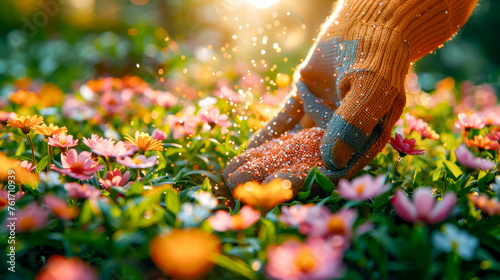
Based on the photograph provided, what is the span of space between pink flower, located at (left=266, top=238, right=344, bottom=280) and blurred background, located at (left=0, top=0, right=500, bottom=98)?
1.52 metres

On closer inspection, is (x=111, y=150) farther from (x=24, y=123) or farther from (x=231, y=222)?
(x=231, y=222)

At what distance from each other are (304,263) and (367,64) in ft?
2.22

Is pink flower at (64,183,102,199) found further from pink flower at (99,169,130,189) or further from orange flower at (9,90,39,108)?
orange flower at (9,90,39,108)

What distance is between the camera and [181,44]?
4770mm

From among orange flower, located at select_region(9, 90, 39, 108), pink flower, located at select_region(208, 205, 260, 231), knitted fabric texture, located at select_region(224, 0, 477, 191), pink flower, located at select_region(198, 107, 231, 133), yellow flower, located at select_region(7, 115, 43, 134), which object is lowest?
orange flower, located at select_region(9, 90, 39, 108)

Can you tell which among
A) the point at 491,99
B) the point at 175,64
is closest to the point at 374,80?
the point at 491,99

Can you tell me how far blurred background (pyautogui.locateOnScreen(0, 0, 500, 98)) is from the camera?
328 cm

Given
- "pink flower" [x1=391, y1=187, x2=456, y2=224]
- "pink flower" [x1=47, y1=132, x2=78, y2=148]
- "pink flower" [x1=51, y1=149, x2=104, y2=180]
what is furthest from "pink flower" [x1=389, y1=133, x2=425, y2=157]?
"pink flower" [x1=47, y1=132, x2=78, y2=148]

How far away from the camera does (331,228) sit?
756 millimetres

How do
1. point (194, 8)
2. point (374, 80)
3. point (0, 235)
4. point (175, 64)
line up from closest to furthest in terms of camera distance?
1. point (0, 235)
2. point (374, 80)
3. point (175, 64)
4. point (194, 8)

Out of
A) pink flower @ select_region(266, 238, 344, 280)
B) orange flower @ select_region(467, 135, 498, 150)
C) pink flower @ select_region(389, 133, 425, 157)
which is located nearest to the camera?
pink flower @ select_region(266, 238, 344, 280)

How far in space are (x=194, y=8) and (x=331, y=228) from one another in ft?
21.2

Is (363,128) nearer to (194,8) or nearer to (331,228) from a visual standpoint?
(331,228)

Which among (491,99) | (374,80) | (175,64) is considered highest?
(374,80)
